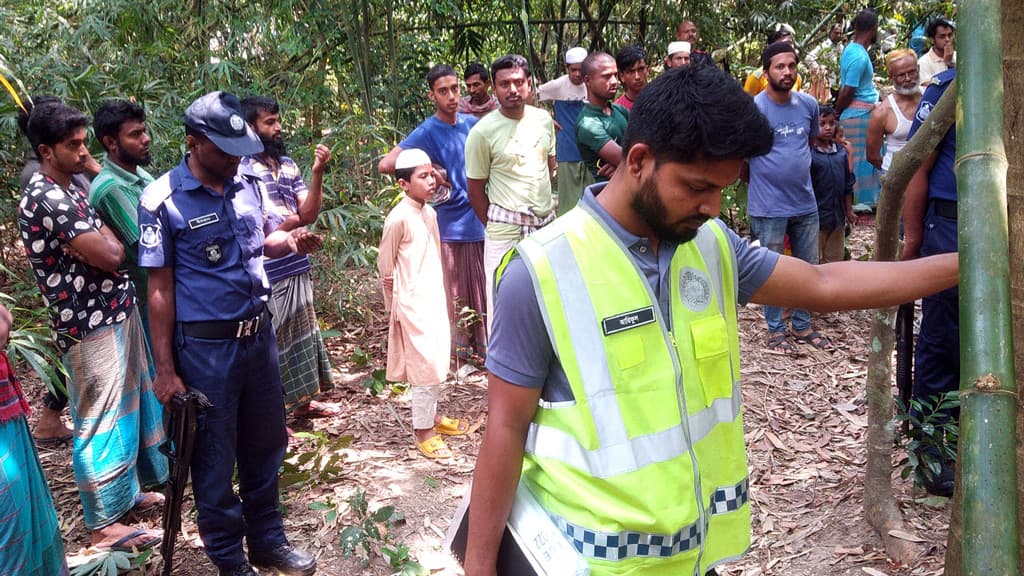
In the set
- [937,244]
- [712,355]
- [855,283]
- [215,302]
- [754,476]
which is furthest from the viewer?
[754,476]

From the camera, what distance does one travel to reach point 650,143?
1.47 meters

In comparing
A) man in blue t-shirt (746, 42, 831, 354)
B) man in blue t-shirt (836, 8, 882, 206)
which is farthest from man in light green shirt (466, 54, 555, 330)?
man in blue t-shirt (836, 8, 882, 206)

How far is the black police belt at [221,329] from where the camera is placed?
9.52 ft

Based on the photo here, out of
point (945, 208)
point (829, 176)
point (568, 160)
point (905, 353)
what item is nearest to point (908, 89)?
point (829, 176)

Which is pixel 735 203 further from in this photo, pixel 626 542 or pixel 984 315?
pixel 984 315

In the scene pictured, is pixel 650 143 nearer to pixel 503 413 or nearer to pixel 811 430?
pixel 503 413

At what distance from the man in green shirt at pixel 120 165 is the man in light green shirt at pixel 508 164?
5.90ft

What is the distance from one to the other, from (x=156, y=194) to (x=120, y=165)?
101 centimetres

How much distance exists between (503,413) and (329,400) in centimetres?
360

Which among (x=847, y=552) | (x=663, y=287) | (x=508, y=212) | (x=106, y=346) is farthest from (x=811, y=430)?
(x=106, y=346)

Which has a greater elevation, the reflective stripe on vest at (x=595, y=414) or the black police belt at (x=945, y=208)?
the black police belt at (x=945, y=208)

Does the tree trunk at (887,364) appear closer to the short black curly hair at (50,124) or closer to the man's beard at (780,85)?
the man's beard at (780,85)

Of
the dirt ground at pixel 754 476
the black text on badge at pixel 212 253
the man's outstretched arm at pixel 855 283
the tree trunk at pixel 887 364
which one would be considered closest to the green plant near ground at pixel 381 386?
the dirt ground at pixel 754 476

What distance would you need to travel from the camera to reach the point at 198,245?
2887 millimetres
